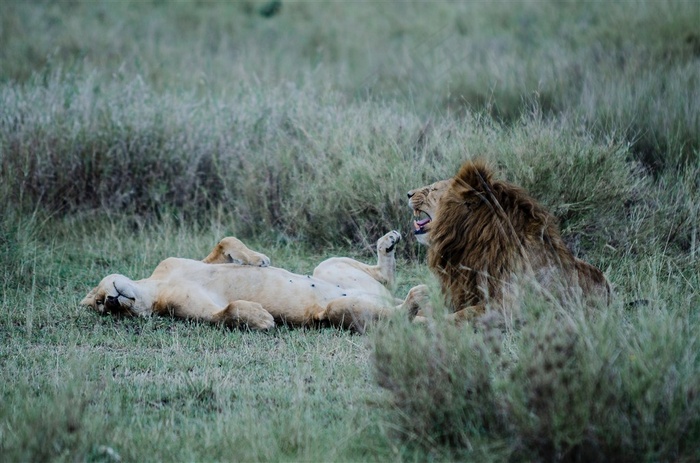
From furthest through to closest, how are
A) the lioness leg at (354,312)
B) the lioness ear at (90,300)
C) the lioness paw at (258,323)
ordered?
the lioness ear at (90,300) < the lioness paw at (258,323) < the lioness leg at (354,312)

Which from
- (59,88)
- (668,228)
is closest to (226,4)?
(59,88)

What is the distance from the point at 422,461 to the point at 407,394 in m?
0.28

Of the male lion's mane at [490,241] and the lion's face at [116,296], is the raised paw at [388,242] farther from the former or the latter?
the lion's face at [116,296]

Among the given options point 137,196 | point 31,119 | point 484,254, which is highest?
point 484,254

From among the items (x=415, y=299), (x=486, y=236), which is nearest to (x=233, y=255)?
(x=415, y=299)

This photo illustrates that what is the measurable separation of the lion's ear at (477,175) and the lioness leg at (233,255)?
1.72 meters

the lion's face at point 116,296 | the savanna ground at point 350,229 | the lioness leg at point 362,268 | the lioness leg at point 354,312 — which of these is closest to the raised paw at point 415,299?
the lioness leg at point 354,312

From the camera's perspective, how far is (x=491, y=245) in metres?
5.25

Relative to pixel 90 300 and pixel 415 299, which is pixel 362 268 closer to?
pixel 415 299

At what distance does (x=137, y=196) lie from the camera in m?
9.66

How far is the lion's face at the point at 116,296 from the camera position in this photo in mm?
5926

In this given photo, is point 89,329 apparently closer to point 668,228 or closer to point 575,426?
point 575,426

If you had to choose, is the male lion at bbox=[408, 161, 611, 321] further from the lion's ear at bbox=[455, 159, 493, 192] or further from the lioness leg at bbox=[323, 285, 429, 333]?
the lioness leg at bbox=[323, 285, 429, 333]

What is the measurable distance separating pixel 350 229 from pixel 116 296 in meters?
2.94
